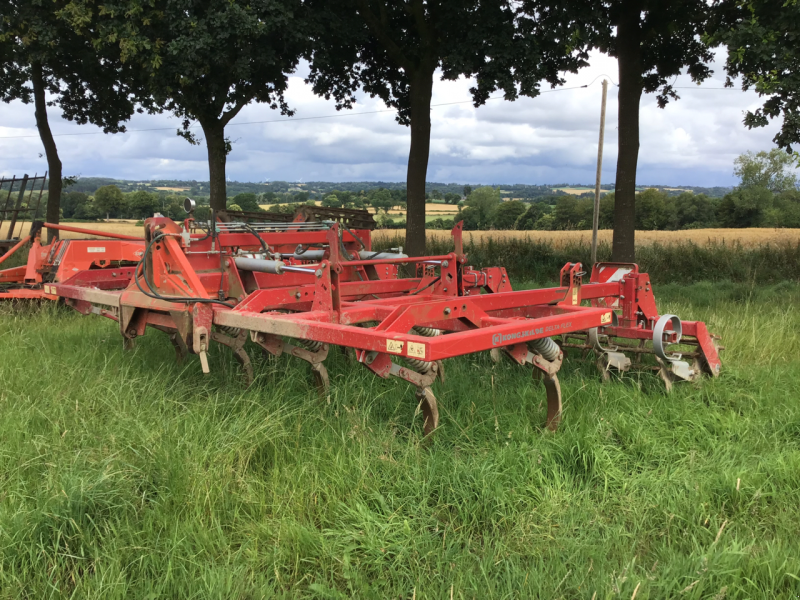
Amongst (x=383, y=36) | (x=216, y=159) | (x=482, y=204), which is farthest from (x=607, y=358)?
(x=482, y=204)

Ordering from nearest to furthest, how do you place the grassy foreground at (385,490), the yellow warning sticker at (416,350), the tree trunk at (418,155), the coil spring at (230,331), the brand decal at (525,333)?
the grassy foreground at (385,490), the yellow warning sticker at (416,350), the brand decal at (525,333), the coil spring at (230,331), the tree trunk at (418,155)

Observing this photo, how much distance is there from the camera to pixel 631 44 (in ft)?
33.5

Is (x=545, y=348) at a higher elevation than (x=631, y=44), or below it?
below

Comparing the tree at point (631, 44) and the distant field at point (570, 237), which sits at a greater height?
the tree at point (631, 44)

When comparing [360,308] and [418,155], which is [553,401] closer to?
[360,308]

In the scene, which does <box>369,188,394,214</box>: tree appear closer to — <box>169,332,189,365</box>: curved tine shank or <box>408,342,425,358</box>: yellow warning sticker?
<box>169,332,189,365</box>: curved tine shank

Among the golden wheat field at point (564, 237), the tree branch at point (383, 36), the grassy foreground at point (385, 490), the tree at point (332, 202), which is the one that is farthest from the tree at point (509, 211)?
the grassy foreground at point (385, 490)

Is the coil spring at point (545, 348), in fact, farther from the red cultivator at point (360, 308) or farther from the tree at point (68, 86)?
the tree at point (68, 86)

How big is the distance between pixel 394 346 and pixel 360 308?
3.35ft

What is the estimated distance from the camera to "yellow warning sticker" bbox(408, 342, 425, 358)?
315 centimetres

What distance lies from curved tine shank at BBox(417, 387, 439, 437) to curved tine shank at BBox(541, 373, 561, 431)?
2.79 ft

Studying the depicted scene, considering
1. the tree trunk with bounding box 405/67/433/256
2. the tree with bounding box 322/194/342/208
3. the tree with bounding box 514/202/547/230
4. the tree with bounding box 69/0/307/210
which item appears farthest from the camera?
the tree with bounding box 514/202/547/230

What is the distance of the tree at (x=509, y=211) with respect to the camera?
3240 centimetres

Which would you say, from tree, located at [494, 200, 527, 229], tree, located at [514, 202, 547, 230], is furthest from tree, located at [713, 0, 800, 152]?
tree, located at [514, 202, 547, 230]
